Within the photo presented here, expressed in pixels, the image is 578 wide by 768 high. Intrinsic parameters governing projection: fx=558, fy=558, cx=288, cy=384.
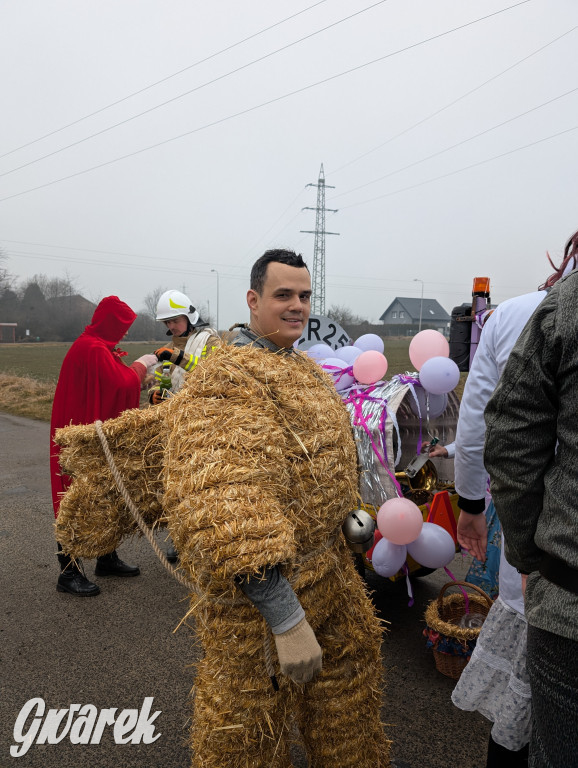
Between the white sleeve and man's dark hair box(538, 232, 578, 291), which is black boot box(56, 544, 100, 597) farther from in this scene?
A: man's dark hair box(538, 232, 578, 291)

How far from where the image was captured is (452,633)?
9.64 feet

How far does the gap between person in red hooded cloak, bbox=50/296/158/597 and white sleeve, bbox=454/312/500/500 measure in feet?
8.42

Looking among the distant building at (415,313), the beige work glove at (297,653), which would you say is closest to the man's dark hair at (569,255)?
the beige work glove at (297,653)

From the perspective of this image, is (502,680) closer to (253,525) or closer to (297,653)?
(297,653)

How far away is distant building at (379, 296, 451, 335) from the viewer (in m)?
65.1

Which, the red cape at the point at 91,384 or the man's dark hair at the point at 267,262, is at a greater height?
the man's dark hair at the point at 267,262

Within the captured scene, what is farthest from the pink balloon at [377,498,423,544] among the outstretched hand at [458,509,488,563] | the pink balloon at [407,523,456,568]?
the outstretched hand at [458,509,488,563]

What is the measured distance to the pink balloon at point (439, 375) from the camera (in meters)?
3.56

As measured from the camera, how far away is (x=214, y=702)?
177cm

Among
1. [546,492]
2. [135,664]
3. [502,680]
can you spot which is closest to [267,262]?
[546,492]

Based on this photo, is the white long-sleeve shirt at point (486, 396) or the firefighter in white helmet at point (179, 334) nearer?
the white long-sleeve shirt at point (486, 396)

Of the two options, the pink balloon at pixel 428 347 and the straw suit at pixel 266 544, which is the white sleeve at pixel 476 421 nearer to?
the straw suit at pixel 266 544

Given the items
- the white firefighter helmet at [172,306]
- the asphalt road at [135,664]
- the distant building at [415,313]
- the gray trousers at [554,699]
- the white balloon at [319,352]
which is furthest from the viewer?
the distant building at [415,313]

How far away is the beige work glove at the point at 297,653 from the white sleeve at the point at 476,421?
3.53ft
